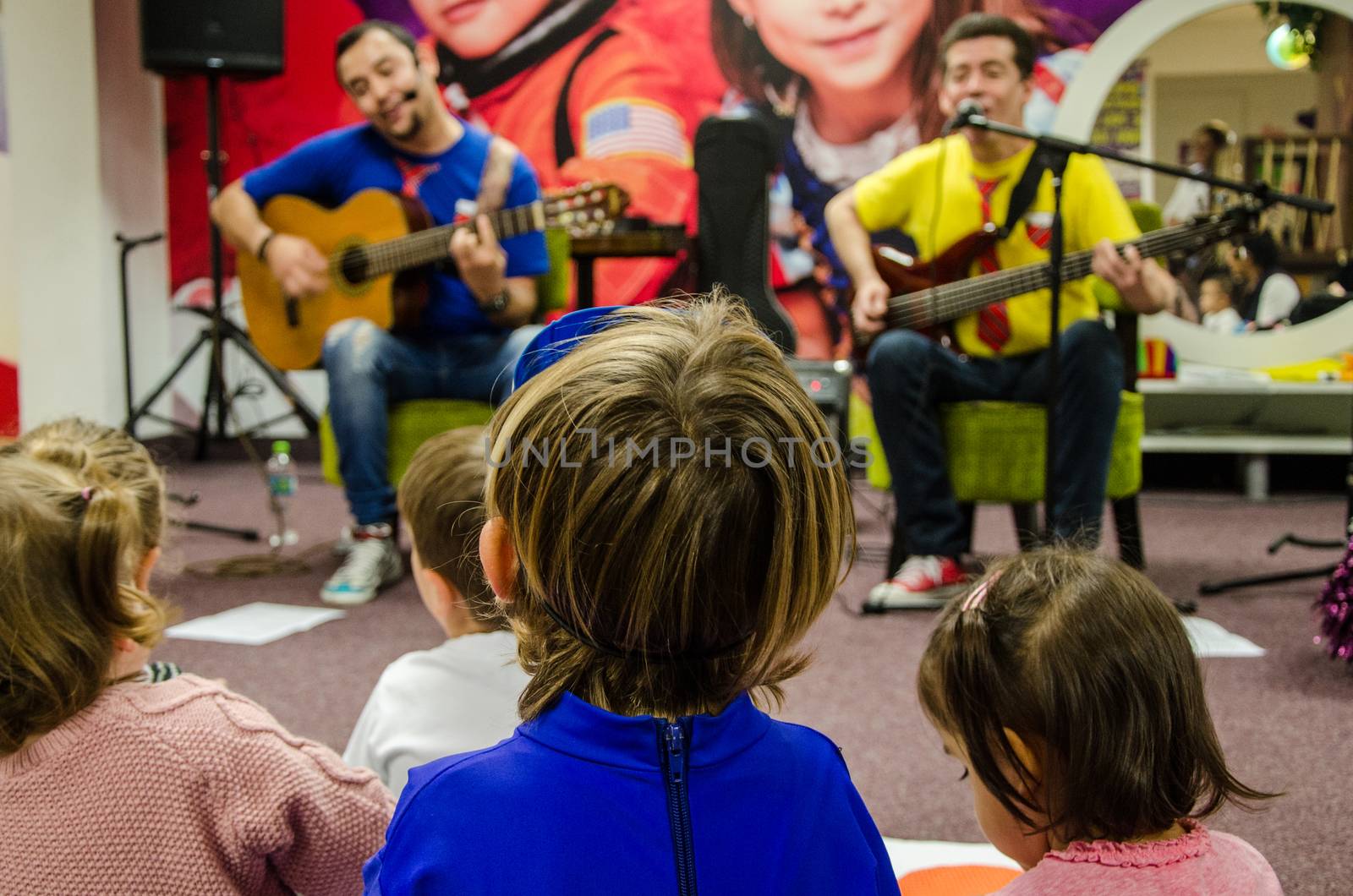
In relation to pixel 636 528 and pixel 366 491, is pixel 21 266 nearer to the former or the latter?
pixel 366 491

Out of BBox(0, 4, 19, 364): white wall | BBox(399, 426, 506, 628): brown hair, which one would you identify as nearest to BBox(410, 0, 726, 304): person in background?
BBox(0, 4, 19, 364): white wall

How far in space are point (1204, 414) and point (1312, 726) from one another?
256 centimetres

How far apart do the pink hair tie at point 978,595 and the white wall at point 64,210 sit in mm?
3749

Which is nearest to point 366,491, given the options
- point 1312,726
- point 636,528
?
point 1312,726

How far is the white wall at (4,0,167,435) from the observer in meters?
3.71

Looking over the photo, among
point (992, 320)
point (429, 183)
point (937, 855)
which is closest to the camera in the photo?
point (937, 855)

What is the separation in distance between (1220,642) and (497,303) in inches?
63.1

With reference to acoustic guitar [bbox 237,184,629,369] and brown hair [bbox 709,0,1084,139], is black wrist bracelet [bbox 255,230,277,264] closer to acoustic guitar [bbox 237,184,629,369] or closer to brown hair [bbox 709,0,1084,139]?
acoustic guitar [bbox 237,184,629,369]

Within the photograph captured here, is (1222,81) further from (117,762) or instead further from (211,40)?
(117,762)

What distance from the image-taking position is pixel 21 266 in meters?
3.76

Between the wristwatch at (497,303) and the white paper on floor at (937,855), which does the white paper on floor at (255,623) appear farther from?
the white paper on floor at (937,855)

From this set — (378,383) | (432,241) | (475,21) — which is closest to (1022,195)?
(432,241)

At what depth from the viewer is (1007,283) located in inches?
85.0

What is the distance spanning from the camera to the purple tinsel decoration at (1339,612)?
163cm
